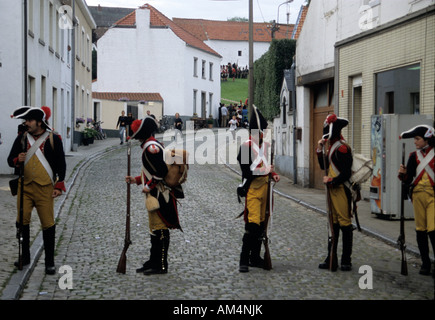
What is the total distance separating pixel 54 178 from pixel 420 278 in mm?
4465

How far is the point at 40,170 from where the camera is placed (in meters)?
7.88

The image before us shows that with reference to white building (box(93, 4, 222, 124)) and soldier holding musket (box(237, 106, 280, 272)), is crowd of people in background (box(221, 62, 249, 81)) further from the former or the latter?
soldier holding musket (box(237, 106, 280, 272))

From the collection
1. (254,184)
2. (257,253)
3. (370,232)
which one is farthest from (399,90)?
(257,253)

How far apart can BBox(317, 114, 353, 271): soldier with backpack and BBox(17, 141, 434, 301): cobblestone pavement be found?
0.33 m

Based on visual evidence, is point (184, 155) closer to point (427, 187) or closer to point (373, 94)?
point (427, 187)

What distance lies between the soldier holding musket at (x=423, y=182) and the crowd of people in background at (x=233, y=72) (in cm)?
8399

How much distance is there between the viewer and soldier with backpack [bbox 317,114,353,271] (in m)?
8.19

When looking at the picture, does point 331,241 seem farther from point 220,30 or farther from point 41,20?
point 220,30

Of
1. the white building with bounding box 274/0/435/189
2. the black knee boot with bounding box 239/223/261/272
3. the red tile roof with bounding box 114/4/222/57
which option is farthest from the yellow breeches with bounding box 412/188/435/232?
the red tile roof with bounding box 114/4/222/57

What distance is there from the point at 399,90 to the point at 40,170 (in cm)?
863

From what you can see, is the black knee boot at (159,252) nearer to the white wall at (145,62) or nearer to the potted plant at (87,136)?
the potted plant at (87,136)

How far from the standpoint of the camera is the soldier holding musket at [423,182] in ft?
25.7

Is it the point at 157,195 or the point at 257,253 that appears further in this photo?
the point at 257,253
